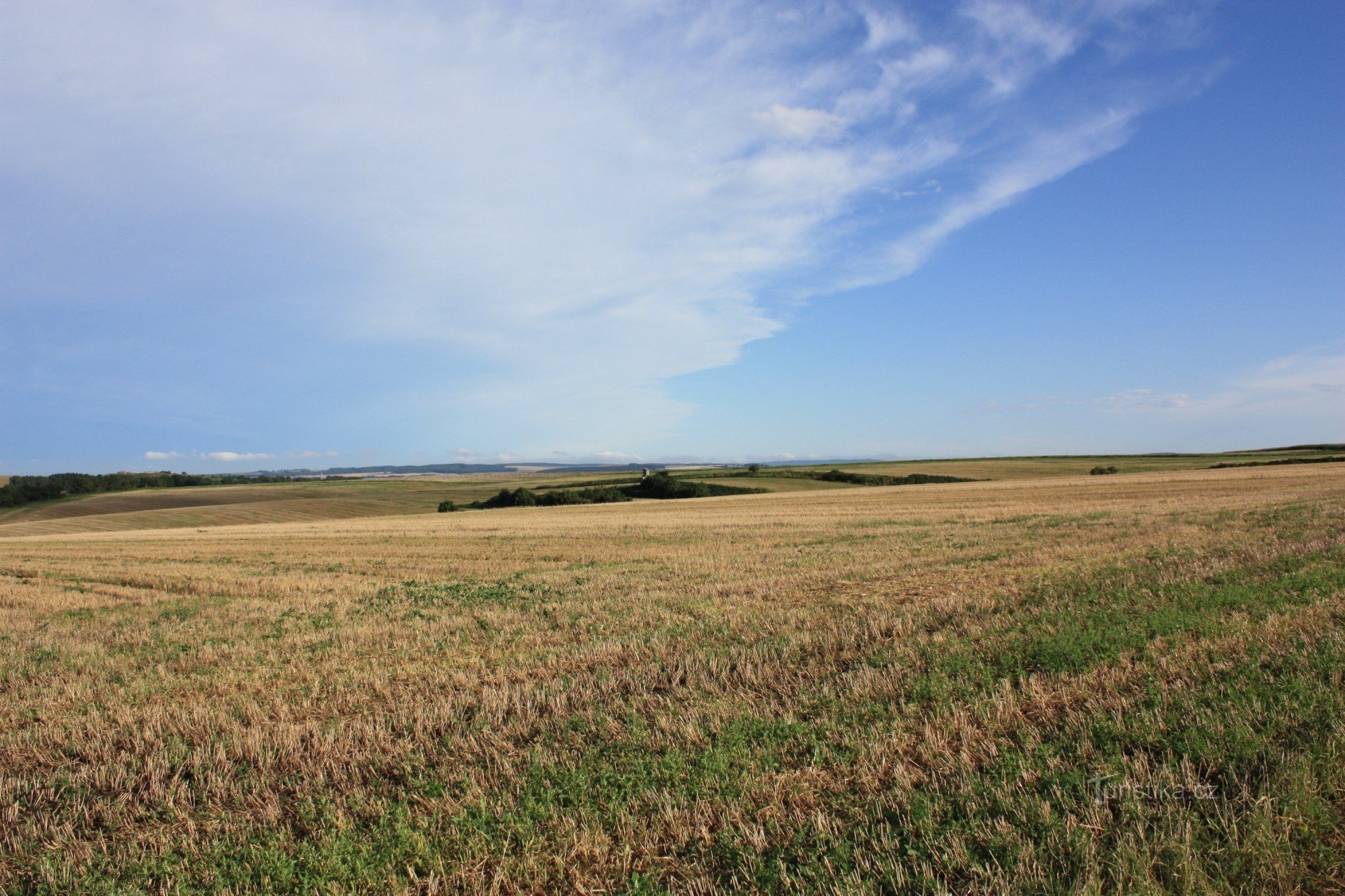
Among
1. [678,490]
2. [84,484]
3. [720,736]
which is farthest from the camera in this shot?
[84,484]

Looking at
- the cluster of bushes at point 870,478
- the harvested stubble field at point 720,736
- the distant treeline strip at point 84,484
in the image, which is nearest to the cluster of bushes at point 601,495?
the cluster of bushes at point 870,478

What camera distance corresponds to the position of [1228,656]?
637cm

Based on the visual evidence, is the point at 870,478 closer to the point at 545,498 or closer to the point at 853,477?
the point at 853,477

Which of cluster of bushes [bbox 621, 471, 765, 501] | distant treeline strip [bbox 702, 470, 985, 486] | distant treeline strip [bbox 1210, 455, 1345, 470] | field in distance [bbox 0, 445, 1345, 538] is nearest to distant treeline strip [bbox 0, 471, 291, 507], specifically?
field in distance [bbox 0, 445, 1345, 538]

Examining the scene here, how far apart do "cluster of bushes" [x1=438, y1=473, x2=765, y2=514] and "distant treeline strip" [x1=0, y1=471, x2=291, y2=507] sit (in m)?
58.5

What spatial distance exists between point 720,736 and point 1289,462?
9356 cm

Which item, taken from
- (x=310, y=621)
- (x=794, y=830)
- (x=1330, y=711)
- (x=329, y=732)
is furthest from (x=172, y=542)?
(x=1330, y=711)

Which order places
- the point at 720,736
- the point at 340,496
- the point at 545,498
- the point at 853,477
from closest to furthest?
the point at 720,736, the point at 545,498, the point at 853,477, the point at 340,496

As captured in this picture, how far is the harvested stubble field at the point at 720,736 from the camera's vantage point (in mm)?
3807

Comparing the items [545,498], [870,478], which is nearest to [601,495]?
[545,498]

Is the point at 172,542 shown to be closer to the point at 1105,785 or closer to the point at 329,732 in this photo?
the point at 329,732

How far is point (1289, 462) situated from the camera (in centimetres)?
7250

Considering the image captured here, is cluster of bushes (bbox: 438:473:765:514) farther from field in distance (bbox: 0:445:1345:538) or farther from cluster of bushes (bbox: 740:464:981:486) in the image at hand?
cluster of bushes (bbox: 740:464:981:486)

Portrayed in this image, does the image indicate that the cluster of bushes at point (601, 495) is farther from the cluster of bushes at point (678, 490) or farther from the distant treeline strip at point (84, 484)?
the distant treeline strip at point (84, 484)
